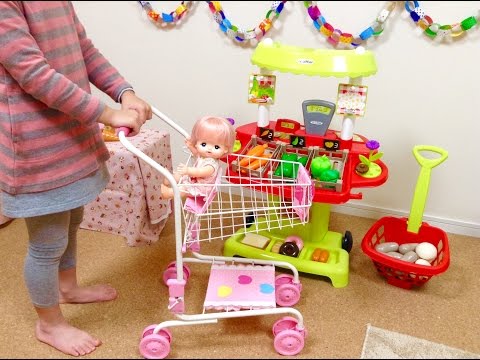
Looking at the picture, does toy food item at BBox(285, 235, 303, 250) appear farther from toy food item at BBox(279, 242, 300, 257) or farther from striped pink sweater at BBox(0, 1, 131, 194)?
striped pink sweater at BBox(0, 1, 131, 194)

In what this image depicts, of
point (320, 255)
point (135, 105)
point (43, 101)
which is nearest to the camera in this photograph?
point (43, 101)

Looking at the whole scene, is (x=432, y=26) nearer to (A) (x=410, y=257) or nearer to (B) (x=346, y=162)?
(B) (x=346, y=162)

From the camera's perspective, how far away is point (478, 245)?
1.79 m

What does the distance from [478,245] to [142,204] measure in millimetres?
1259

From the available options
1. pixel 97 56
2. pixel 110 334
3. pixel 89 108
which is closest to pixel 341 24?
pixel 97 56

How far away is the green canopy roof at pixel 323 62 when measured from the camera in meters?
1.39

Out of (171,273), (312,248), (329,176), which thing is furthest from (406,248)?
(171,273)

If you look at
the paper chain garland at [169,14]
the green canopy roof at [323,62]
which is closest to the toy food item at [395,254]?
the green canopy roof at [323,62]

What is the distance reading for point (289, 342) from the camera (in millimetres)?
1229

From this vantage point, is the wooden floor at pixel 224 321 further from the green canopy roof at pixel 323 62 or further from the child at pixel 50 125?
the green canopy roof at pixel 323 62

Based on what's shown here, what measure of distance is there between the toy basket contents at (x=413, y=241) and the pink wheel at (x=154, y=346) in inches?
26.5

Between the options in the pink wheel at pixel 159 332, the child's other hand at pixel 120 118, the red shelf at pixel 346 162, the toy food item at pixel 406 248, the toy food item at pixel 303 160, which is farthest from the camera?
the toy food item at pixel 406 248

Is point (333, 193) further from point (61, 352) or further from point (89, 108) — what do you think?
point (61, 352)

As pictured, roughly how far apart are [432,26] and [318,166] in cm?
67
